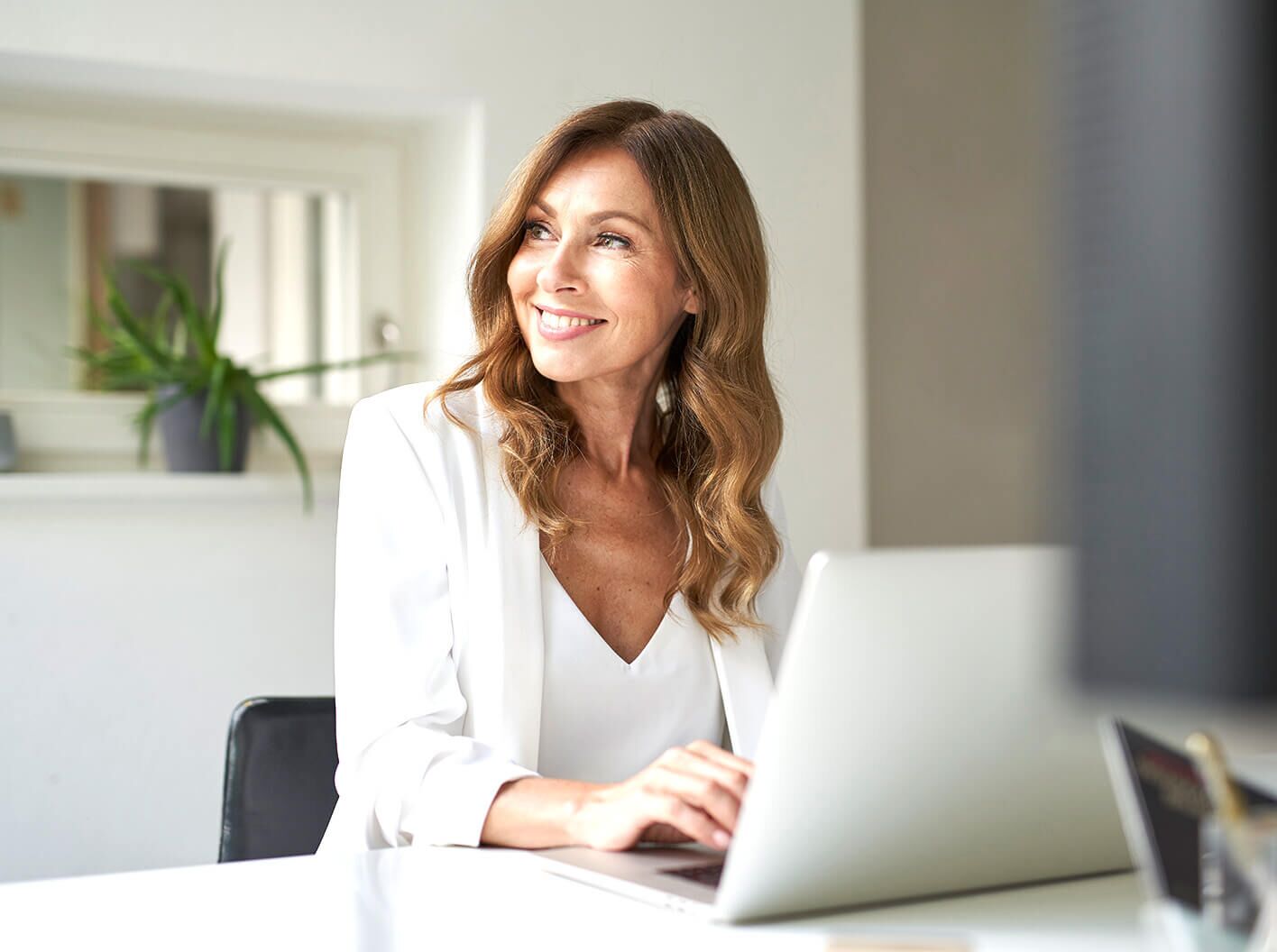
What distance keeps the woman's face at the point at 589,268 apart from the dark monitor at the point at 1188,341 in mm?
1456

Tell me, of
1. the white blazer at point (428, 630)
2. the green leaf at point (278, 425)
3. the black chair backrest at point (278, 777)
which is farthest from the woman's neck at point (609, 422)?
the green leaf at point (278, 425)

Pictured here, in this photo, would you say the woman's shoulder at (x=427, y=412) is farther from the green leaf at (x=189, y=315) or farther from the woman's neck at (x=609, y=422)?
the green leaf at (x=189, y=315)

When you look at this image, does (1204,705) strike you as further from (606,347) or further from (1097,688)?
(606,347)

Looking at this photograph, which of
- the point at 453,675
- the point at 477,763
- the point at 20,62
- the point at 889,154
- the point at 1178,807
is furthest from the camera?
the point at 889,154

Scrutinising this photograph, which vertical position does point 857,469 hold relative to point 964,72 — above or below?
below

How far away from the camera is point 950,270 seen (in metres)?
3.65

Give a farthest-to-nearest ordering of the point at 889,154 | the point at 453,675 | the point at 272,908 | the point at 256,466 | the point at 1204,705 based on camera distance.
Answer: the point at 889,154
the point at 256,466
the point at 453,675
the point at 272,908
the point at 1204,705

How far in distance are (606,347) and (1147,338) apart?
4.95 feet

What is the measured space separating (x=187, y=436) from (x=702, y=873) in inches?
75.2

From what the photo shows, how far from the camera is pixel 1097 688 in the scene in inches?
9.8

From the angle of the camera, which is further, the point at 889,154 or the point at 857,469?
the point at 889,154

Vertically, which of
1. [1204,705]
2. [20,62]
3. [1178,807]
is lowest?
[1178,807]

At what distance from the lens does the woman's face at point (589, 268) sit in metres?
1.70

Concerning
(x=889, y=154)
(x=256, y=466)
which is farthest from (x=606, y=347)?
(x=889, y=154)
